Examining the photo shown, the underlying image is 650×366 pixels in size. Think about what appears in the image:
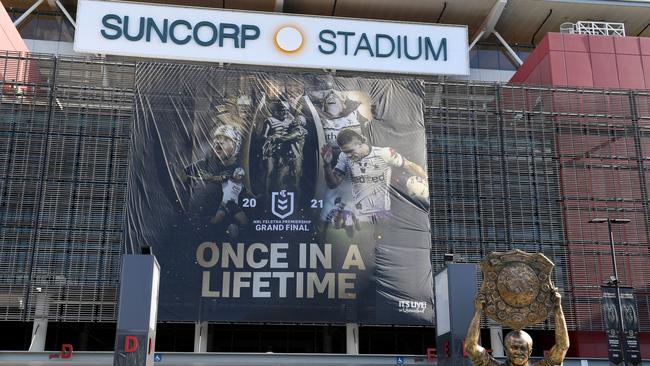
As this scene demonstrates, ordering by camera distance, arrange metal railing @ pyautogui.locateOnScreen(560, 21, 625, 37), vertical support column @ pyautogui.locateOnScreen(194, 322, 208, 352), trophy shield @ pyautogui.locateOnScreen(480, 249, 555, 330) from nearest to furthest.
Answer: trophy shield @ pyautogui.locateOnScreen(480, 249, 555, 330)
vertical support column @ pyautogui.locateOnScreen(194, 322, 208, 352)
metal railing @ pyautogui.locateOnScreen(560, 21, 625, 37)

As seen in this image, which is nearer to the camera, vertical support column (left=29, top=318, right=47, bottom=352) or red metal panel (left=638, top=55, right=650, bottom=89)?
vertical support column (left=29, top=318, right=47, bottom=352)

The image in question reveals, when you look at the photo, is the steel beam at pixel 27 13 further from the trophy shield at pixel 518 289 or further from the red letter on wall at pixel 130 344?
the trophy shield at pixel 518 289

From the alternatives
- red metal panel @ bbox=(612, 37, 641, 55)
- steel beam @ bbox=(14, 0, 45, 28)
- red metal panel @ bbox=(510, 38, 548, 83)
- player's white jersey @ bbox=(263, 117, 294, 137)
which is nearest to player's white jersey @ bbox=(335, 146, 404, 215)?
player's white jersey @ bbox=(263, 117, 294, 137)

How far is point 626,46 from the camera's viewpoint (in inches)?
1188

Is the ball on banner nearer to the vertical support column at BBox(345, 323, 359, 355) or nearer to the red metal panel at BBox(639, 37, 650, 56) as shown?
the vertical support column at BBox(345, 323, 359, 355)

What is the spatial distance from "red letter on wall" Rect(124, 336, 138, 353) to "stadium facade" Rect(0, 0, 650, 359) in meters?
11.5

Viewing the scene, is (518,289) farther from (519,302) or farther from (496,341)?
(496,341)

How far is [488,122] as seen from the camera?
95.2 feet

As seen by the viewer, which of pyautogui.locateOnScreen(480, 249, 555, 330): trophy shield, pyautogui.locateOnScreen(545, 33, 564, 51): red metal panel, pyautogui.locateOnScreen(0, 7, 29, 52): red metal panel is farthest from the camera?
pyautogui.locateOnScreen(545, 33, 564, 51): red metal panel

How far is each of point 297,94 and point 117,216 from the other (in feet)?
23.1

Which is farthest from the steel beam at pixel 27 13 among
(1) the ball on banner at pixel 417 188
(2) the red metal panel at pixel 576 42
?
(2) the red metal panel at pixel 576 42

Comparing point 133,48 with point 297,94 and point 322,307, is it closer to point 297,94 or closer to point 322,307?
point 297,94

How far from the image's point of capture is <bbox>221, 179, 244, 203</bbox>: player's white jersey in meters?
26.3

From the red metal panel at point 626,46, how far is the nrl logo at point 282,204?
13313 millimetres
